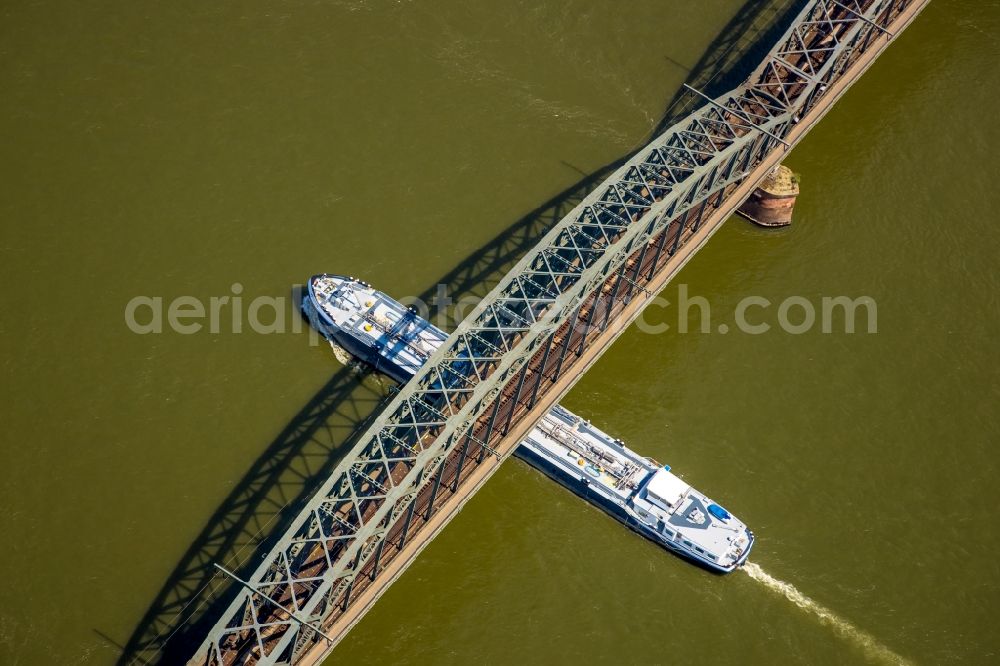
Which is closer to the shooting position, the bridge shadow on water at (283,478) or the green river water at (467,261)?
the bridge shadow on water at (283,478)

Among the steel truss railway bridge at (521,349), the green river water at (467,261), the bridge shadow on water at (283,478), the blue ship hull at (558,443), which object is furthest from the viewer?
the blue ship hull at (558,443)

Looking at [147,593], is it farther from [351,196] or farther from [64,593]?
[351,196]

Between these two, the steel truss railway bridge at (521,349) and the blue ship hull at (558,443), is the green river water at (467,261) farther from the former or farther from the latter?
the steel truss railway bridge at (521,349)

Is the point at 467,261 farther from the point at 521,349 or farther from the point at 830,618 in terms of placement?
the point at 830,618

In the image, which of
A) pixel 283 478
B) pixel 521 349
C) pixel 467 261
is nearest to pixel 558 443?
pixel 521 349

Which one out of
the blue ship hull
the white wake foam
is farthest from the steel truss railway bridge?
the white wake foam

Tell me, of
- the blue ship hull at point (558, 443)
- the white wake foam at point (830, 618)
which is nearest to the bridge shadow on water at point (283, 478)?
the blue ship hull at point (558, 443)
